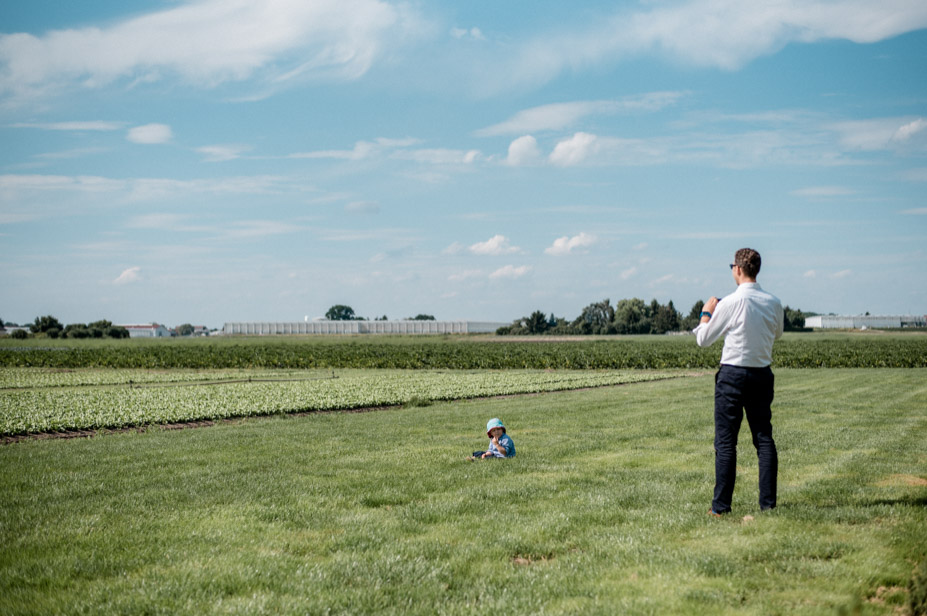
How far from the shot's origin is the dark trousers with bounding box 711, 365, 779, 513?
20.9ft

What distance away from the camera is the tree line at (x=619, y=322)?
122 m

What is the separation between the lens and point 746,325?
21.0ft

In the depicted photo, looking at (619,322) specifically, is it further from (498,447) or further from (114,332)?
(498,447)

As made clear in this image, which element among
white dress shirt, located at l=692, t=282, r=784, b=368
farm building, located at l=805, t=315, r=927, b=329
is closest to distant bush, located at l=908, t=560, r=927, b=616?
white dress shirt, located at l=692, t=282, r=784, b=368

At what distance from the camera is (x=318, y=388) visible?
25969 millimetres

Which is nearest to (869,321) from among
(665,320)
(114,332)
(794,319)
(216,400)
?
(794,319)

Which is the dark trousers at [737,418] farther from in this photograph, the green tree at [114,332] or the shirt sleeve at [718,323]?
the green tree at [114,332]

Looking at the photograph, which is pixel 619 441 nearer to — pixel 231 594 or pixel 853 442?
pixel 853 442

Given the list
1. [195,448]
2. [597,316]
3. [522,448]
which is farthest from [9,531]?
[597,316]

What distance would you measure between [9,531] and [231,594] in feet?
9.91

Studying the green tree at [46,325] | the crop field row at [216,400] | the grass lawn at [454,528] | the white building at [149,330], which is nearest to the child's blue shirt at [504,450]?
the grass lawn at [454,528]

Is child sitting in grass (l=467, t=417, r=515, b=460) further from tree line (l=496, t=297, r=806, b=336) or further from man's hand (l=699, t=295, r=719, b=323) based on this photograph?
tree line (l=496, t=297, r=806, b=336)

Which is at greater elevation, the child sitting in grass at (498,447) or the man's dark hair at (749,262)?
the man's dark hair at (749,262)

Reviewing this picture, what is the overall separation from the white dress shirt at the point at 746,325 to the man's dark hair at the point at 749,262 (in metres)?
0.11
